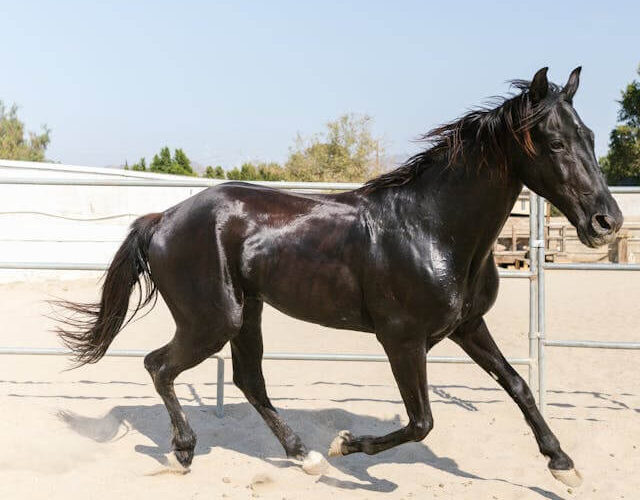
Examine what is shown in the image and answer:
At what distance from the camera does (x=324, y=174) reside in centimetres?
2734

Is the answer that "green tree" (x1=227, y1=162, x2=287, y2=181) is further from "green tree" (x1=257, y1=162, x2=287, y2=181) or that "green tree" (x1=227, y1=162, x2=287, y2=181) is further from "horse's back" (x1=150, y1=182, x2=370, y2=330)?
"horse's back" (x1=150, y1=182, x2=370, y2=330)

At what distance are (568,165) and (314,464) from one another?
76.0 inches

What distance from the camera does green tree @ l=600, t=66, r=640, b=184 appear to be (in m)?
28.7

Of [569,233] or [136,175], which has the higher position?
[136,175]

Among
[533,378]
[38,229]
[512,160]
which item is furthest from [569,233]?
[512,160]

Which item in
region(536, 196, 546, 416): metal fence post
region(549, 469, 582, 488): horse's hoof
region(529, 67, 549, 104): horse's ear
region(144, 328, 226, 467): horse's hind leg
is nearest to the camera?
region(529, 67, 549, 104): horse's ear

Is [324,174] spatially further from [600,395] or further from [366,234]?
[366,234]

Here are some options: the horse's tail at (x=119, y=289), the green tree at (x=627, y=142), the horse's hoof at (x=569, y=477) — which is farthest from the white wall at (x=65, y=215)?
the green tree at (x=627, y=142)

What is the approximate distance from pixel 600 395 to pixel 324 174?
22729mm

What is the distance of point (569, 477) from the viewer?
3.09 metres

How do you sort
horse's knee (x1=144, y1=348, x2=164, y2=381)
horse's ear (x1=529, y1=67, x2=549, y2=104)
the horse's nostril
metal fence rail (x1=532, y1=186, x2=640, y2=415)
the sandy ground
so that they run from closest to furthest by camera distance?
the horse's nostril → horse's ear (x1=529, y1=67, x2=549, y2=104) → the sandy ground → horse's knee (x1=144, y1=348, x2=164, y2=381) → metal fence rail (x1=532, y1=186, x2=640, y2=415)

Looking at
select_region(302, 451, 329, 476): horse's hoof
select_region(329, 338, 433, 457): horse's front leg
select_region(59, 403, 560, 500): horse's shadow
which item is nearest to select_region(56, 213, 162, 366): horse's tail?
select_region(59, 403, 560, 500): horse's shadow

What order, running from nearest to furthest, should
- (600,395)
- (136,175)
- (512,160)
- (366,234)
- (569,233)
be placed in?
1. (512,160)
2. (366,234)
3. (600,395)
4. (136,175)
5. (569,233)

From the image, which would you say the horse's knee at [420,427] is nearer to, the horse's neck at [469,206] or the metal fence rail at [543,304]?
the horse's neck at [469,206]
